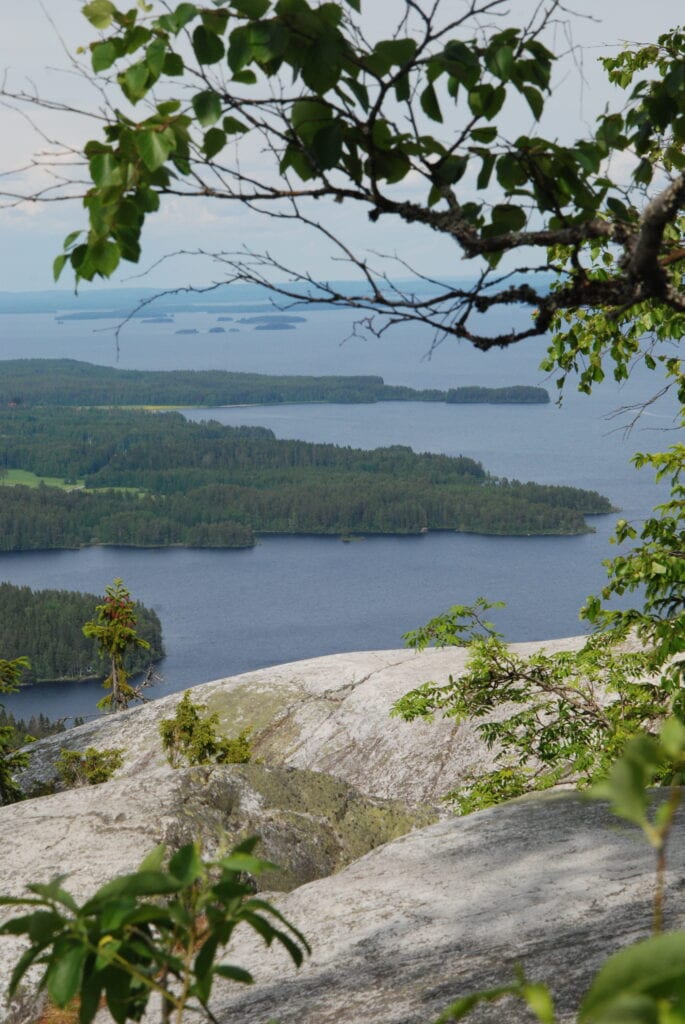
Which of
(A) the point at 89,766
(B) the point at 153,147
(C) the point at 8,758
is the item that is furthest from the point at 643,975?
(C) the point at 8,758

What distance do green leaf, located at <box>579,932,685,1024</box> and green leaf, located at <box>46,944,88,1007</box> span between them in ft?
3.16

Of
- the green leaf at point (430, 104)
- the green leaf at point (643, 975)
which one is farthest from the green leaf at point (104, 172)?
the green leaf at point (643, 975)

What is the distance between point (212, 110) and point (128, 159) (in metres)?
0.30

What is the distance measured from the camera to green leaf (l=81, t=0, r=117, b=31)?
3.10 m

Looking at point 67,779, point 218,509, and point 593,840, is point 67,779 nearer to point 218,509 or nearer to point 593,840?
point 593,840

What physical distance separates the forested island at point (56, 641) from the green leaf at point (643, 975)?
Result: 11929cm

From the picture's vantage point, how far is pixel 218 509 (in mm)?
195750

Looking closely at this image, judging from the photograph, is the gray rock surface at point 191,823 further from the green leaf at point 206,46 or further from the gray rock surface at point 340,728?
the green leaf at point 206,46

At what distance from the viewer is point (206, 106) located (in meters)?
3.06

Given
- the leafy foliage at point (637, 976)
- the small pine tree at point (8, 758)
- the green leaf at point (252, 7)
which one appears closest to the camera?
the leafy foliage at point (637, 976)

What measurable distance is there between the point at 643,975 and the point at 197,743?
22323 mm

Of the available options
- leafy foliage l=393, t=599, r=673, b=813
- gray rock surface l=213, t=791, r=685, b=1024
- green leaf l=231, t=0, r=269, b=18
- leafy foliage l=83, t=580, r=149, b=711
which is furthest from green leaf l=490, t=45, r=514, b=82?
leafy foliage l=83, t=580, r=149, b=711

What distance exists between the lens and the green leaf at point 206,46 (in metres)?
3.09

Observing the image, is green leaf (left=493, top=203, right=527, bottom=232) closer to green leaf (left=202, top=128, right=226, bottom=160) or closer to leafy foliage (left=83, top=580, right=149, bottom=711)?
green leaf (left=202, top=128, right=226, bottom=160)
